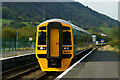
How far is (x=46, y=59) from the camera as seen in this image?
13.7 m

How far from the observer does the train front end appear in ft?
44.6

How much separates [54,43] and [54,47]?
0.74 ft

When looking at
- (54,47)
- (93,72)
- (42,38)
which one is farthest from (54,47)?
(93,72)

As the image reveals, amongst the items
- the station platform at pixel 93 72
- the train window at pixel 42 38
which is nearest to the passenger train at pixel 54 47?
the train window at pixel 42 38

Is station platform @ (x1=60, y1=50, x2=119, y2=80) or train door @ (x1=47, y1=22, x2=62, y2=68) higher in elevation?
train door @ (x1=47, y1=22, x2=62, y2=68)

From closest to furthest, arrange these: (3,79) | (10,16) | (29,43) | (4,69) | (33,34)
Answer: (3,79) < (4,69) < (29,43) < (33,34) < (10,16)

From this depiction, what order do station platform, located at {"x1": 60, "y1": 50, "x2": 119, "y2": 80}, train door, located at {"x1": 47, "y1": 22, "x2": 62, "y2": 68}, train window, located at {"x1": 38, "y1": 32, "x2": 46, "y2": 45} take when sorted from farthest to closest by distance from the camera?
train window, located at {"x1": 38, "y1": 32, "x2": 46, "y2": 45}
train door, located at {"x1": 47, "y1": 22, "x2": 62, "y2": 68}
station platform, located at {"x1": 60, "y1": 50, "x2": 119, "y2": 80}

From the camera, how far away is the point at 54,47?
13.7 metres

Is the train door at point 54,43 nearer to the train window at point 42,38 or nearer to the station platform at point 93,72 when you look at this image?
the train window at point 42,38

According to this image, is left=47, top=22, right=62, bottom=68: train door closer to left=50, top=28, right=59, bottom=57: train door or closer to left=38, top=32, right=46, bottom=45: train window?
left=50, top=28, right=59, bottom=57: train door

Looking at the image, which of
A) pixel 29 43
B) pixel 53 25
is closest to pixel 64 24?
pixel 53 25

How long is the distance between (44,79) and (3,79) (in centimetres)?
210

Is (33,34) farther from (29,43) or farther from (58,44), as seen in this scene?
(58,44)

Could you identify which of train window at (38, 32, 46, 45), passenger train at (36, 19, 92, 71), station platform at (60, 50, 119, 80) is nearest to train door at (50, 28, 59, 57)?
passenger train at (36, 19, 92, 71)
